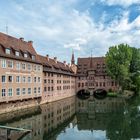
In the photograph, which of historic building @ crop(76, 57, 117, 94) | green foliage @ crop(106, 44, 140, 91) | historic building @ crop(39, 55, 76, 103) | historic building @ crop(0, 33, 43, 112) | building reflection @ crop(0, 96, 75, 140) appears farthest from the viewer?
historic building @ crop(76, 57, 117, 94)

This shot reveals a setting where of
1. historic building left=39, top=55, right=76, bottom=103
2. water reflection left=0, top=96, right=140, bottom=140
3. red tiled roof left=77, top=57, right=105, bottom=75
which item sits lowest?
water reflection left=0, top=96, right=140, bottom=140

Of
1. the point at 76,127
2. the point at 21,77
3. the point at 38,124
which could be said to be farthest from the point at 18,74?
the point at 76,127

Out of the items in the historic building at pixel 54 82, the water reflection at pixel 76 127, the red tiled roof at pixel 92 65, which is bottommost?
the water reflection at pixel 76 127

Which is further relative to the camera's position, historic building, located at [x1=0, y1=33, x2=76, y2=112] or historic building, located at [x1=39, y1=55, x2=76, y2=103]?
historic building, located at [x1=39, y1=55, x2=76, y2=103]

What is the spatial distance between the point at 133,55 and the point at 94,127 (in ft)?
157

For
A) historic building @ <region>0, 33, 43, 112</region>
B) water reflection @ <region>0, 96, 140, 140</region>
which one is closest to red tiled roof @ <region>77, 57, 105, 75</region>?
historic building @ <region>0, 33, 43, 112</region>

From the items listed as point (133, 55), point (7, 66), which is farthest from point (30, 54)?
point (133, 55)

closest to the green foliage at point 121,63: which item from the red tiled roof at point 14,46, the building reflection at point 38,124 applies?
the red tiled roof at point 14,46

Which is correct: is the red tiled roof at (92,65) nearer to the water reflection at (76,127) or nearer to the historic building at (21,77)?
the historic building at (21,77)

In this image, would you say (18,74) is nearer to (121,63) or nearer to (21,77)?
(21,77)

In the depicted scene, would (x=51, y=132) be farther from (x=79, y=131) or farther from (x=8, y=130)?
(x=8, y=130)

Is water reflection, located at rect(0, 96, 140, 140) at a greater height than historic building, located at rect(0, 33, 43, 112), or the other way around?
historic building, located at rect(0, 33, 43, 112)

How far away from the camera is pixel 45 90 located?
157ft

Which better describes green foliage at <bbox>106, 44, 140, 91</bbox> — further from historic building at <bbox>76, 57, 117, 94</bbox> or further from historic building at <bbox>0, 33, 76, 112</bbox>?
historic building at <bbox>0, 33, 76, 112</bbox>
